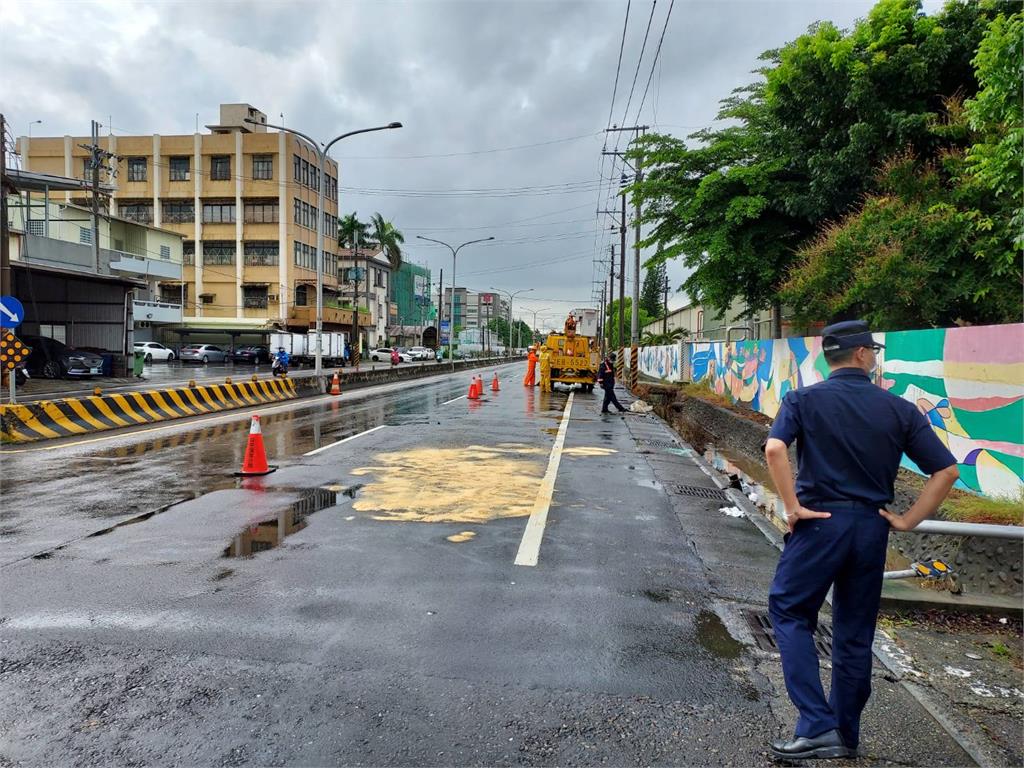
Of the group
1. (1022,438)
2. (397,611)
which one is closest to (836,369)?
(397,611)

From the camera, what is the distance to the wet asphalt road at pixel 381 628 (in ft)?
10.2

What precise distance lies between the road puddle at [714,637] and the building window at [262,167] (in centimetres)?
6485

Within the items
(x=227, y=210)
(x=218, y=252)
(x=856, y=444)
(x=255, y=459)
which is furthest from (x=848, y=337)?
(x=227, y=210)

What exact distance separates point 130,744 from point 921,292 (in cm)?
1193

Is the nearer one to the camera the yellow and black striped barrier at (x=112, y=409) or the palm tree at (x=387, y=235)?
the yellow and black striped barrier at (x=112, y=409)

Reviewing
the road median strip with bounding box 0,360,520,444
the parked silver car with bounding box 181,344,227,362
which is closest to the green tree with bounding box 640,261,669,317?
the parked silver car with bounding box 181,344,227,362

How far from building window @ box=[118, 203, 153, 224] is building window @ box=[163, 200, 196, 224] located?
1633 mm

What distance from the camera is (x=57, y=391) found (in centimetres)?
2272

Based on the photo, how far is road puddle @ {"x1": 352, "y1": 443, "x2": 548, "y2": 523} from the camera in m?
7.41

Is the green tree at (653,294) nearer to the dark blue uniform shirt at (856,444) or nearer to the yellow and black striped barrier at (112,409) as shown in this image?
the yellow and black striped barrier at (112,409)

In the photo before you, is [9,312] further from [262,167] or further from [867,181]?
[262,167]

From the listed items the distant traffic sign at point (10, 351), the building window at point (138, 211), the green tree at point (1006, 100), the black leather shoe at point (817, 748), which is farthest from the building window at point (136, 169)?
the black leather shoe at point (817, 748)

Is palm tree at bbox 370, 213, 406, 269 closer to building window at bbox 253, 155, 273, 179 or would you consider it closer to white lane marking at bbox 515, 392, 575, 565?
building window at bbox 253, 155, 273, 179

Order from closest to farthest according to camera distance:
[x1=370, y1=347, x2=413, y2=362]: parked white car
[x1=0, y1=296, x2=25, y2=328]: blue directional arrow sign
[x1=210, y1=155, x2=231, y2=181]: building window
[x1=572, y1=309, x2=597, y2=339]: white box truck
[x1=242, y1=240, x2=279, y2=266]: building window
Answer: [x1=0, y1=296, x2=25, y2=328]: blue directional arrow sign → [x1=572, y1=309, x2=597, y2=339]: white box truck → [x1=242, y1=240, x2=279, y2=266]: building window → [x1=210, y1=155, x2=231, y2=181]: building window → [x1=370, y1=347, x2=413, y2=362]: parked white car
